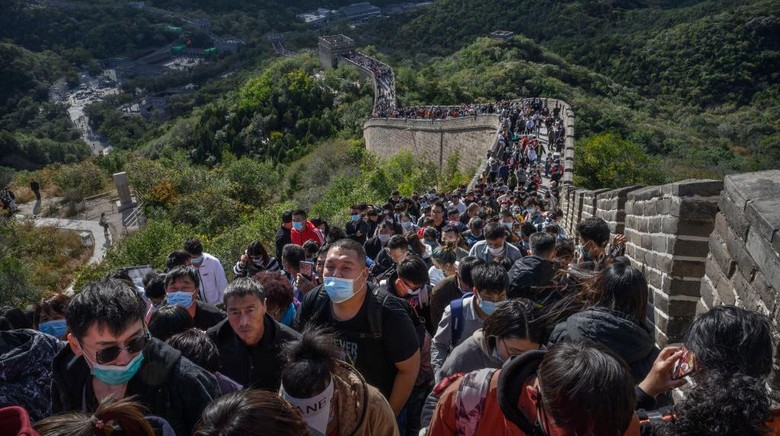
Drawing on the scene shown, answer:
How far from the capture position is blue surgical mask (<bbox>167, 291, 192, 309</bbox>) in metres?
3.86

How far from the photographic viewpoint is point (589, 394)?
1.76 m

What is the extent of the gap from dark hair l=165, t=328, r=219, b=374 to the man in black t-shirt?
0.55 m

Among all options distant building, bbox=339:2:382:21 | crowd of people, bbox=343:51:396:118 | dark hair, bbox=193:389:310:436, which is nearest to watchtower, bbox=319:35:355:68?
crowd of people, bbox=343:51:396:118

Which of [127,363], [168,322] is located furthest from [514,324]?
[168,322]

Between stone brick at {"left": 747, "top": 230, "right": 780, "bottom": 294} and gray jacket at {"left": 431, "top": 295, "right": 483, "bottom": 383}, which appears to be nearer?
stone brick at {"left": 747, "top": 230, "right": 780, "bottom": 294}

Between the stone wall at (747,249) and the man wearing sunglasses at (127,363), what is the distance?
2.36 meters

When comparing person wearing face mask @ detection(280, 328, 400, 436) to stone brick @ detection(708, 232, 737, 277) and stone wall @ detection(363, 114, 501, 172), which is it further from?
stone wall @ detection(363, 114, 501, 172)

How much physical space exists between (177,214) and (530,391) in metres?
20.0

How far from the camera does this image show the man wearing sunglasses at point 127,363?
2.39 m

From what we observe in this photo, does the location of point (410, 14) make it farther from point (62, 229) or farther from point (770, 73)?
point (62, 229)

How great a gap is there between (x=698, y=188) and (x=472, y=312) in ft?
5.16

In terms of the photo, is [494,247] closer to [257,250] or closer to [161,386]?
[257,250]

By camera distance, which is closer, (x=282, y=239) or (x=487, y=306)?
(x=487, y=306)

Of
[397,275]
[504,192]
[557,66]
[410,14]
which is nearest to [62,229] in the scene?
[504,192]
